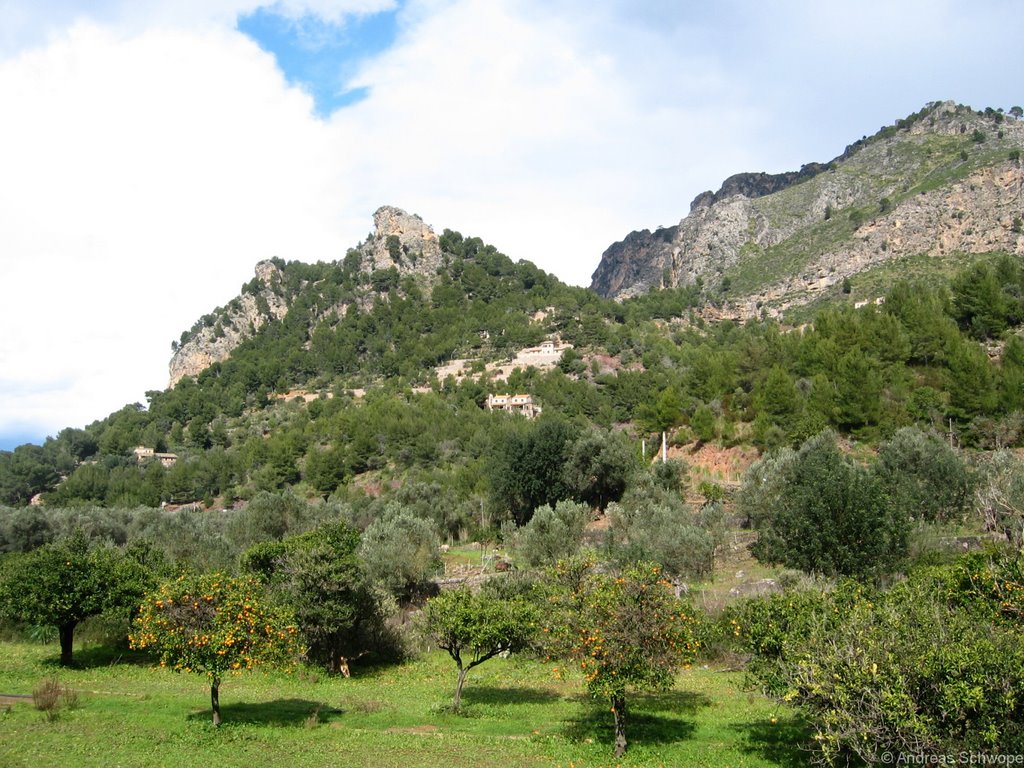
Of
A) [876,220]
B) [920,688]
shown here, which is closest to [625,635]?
[920,688]

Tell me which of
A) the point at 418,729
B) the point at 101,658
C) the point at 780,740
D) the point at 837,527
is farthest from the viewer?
the point at 837,527

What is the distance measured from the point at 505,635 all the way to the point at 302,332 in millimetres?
116339

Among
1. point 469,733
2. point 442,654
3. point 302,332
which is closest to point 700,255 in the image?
point 302,332

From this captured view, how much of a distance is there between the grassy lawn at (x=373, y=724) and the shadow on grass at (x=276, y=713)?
0.17 feet

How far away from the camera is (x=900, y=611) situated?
12547 millimetres

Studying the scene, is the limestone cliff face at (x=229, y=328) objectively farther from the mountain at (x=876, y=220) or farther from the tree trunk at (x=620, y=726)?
the tree trunk at (x=620, y=726)

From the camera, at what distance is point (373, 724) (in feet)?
57.2

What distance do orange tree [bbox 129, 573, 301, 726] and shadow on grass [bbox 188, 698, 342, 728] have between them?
3.48ft

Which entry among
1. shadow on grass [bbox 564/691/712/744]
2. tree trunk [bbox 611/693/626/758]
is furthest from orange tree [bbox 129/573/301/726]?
tree trunk [bbox 611/693/626/758]

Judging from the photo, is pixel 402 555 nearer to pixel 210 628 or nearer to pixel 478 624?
pixel 478 624

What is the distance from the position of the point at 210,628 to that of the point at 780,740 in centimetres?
1303

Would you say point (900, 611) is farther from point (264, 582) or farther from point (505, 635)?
point (264, 582)

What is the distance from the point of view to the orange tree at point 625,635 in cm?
1398

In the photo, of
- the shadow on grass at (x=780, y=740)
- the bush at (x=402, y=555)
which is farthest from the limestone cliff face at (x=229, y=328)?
the shadow on grass at (x=780, y=740)
